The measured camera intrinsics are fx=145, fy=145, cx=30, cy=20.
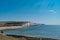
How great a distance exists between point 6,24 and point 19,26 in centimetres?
528

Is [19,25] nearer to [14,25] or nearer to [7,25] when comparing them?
[14,25]

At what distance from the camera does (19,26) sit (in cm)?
3703

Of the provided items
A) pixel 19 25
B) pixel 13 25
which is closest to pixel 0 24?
pixel 13 25

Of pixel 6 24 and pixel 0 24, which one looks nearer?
pixel 0 24

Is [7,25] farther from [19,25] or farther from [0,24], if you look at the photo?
[19,25]

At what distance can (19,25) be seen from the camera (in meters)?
36.9

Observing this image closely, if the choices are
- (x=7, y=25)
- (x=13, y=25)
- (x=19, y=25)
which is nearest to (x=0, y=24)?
(x=7, y=25)

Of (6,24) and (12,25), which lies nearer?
(6,24)

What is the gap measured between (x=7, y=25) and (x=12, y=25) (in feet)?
8.53

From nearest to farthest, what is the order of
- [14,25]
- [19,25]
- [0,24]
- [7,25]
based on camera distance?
[0,24] < [7,25] < [14,25] < [19,25]

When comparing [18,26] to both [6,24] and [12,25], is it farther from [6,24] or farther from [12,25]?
[6,24]

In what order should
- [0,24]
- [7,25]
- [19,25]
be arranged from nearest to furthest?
[0,24], [7,25], [19,25]

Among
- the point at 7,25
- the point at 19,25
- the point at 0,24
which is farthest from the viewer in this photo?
the point at 19,25

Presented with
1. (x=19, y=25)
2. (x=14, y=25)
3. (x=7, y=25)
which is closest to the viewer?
(x=7, y=25)
